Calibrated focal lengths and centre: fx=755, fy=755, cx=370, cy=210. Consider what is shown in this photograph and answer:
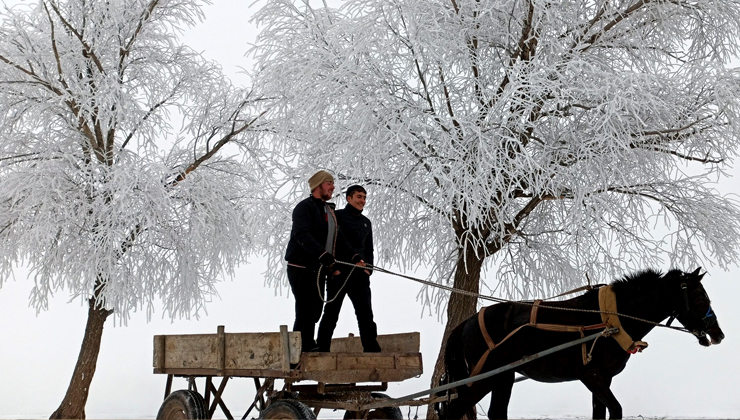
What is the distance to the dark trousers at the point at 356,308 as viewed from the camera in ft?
22.1

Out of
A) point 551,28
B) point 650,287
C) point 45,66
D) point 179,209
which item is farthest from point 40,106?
point 650,287

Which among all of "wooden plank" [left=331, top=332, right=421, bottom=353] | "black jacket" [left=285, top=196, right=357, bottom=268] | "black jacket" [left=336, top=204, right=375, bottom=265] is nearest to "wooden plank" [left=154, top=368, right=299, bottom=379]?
"black jacket" [left=285, top=196, right=357, bottom=268]

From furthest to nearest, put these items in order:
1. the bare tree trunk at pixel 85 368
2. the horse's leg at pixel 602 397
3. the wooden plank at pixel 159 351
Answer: the bare tree trunk at pixel 85 368
the wooden plank at pixel 159 351
the horse's leg at pixel 602 397

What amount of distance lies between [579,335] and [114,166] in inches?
286

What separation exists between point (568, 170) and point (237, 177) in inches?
251

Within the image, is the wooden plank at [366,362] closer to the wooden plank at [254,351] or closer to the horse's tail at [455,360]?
the wooden plank at [254,351]

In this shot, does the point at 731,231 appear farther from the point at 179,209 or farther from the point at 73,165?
the point at 73,165

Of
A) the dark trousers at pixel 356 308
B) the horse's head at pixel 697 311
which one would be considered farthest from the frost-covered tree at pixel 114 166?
the horse's head at pixel 697 311

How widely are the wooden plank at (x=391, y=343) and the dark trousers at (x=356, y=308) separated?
0.49 m

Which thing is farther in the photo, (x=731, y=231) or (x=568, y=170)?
(x=731, y=231)

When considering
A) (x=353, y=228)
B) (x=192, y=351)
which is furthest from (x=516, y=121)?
(x=192, y=351)

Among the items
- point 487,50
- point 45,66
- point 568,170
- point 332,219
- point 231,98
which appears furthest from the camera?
point 231,98

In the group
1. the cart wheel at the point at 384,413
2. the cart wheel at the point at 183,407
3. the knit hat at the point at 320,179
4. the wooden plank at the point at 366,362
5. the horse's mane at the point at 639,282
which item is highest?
the knit hat at the point at 320,179

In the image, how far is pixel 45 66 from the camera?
1170cm
